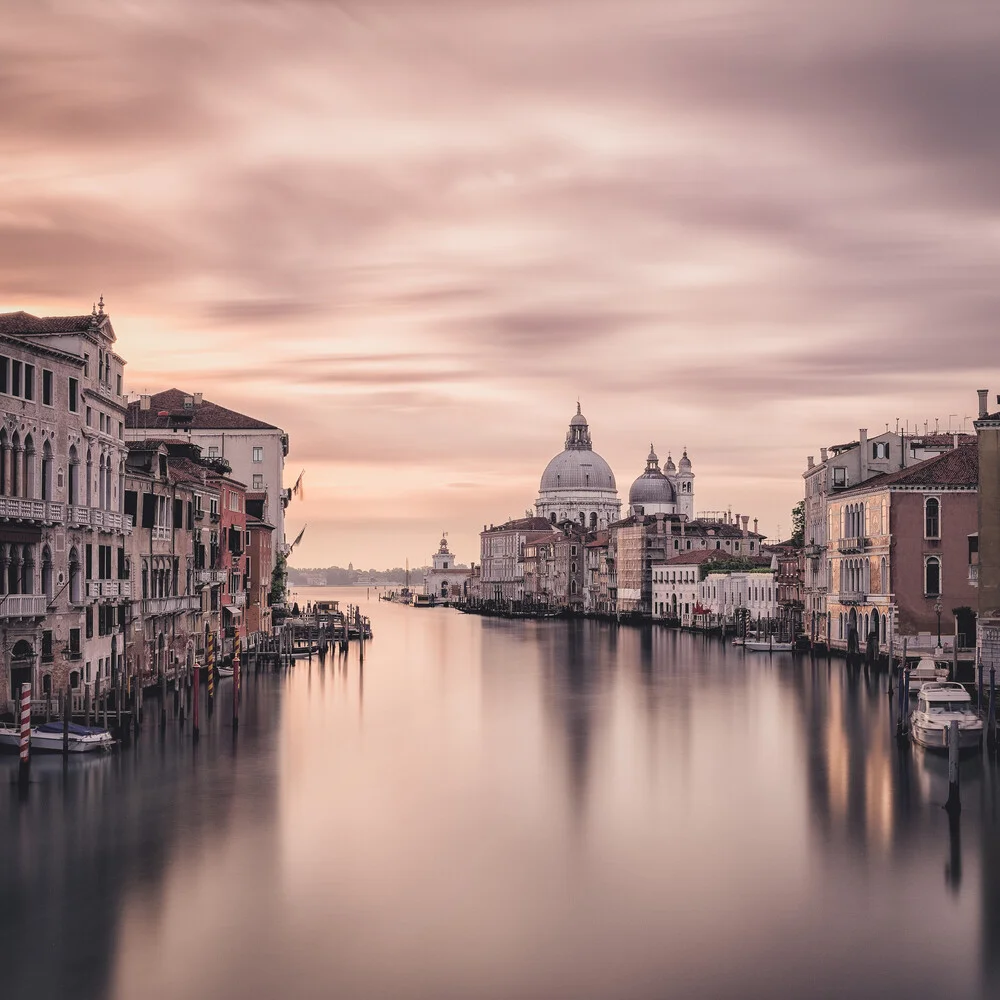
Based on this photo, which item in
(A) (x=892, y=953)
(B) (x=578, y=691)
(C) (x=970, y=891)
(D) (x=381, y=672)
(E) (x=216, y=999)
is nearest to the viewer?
(E) (x=216, y=999)

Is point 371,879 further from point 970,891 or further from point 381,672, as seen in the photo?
point 381,672

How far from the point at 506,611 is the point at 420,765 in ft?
343

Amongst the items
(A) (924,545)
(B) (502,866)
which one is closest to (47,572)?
(B) (502,866)

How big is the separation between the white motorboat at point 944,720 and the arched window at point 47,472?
16417 millimetres

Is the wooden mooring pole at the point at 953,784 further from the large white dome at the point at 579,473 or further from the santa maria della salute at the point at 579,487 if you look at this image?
the large white dome at the point at 579,473

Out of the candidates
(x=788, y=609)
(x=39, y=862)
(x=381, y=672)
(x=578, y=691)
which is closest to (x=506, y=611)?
(x=788, y=609)

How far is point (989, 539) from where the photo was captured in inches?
1198

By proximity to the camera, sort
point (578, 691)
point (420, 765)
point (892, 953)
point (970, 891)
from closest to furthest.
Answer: point (892, 953) → point (970, 891) → point (420, 765) → point (578, 691)

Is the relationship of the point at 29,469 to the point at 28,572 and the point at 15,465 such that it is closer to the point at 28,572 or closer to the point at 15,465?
the point at 15,465

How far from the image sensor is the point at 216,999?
12.3m

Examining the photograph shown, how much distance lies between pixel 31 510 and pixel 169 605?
11.3 m

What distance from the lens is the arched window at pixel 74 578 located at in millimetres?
26500

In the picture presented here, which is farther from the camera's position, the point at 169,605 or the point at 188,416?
the point at 188,416

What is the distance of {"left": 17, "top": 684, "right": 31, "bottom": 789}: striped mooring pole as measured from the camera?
21188 millimetres
